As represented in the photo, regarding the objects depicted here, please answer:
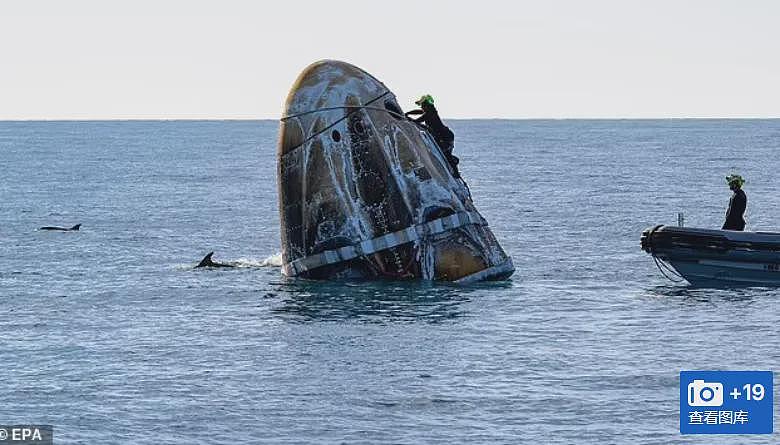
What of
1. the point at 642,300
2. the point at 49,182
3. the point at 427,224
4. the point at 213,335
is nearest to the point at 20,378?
the point at 213,335

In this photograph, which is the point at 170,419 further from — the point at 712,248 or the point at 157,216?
the point at 157,216

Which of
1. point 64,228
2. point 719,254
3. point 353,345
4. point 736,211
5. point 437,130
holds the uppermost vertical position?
point 437,130

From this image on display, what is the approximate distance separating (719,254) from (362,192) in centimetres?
874

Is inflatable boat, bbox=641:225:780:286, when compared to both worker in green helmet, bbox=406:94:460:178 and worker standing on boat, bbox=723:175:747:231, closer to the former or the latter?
worker standing on boat, bbox=723:175:747:231

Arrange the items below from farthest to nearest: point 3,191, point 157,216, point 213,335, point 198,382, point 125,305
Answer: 1. point 3,191
2. point 157,216
3. point 125,305
4. point 213,335
5. point 198,382

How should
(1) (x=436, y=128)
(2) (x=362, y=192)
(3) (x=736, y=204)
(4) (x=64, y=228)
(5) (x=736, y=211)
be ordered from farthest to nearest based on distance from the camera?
(4) (x=64, y=228) < (1) (x=436, y=128) < (2) (x=362, y=192) < (5) (x=736, y=211) < (3) (x=736, y=204)

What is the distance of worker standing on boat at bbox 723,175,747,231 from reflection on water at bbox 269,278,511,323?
6.21 m

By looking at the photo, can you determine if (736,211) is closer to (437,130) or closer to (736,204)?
(736,204)

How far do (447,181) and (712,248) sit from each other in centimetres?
669

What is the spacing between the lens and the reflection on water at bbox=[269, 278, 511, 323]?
30.1 metres

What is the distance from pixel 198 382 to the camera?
23938mm

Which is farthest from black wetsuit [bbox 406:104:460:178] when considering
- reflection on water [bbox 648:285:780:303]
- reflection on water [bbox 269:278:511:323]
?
reflection on water [bbox 648:285:780:303]

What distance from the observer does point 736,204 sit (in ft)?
104

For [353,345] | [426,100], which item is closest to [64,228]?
[426,100]
